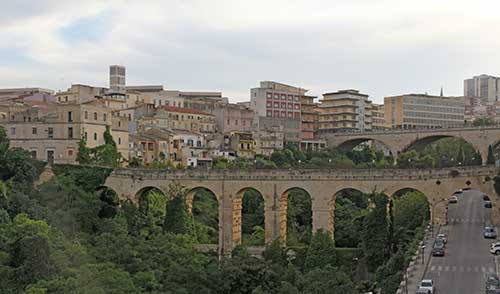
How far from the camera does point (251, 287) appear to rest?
4072 centimetres

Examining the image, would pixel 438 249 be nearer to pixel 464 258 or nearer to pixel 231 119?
pixel 464 258

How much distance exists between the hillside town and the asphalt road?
101 feet

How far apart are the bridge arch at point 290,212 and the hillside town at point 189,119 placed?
14061mm

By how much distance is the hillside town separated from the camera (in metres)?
66.0

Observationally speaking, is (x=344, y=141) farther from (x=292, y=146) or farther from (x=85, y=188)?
(x=85, y=188)

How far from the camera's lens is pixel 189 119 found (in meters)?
88.8

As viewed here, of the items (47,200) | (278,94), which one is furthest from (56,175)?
(278,94)

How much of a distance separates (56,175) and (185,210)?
12039mm

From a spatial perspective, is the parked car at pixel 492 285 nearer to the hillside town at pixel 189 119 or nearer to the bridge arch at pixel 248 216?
the bridge arch at pixel 248 216

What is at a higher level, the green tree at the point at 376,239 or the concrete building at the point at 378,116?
the concrete building at the point at 378,116

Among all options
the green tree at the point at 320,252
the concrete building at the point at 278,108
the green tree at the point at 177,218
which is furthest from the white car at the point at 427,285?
the concrete building at the point at 278,108

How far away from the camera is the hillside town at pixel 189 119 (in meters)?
66.0

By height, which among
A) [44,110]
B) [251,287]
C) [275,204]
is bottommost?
[251,287]

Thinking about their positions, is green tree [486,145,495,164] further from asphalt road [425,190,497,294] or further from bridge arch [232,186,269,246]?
bridge arch [232,186,269,246]
